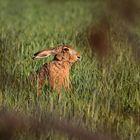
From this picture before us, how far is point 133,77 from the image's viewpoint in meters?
4.60

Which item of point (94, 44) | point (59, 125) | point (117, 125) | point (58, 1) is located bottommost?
point (117, 125)

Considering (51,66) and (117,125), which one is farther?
(51,66)

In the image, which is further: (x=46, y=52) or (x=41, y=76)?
(x=46, y=52)

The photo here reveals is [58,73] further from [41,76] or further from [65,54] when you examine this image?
[65,54]

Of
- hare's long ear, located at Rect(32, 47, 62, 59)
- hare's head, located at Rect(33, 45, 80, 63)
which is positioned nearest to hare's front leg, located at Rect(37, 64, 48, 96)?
hare's long ear, located at Rect(32, 47, 62, 59)

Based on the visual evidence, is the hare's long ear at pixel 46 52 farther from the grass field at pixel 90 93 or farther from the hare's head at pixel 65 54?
the grass field at pixel 90 93

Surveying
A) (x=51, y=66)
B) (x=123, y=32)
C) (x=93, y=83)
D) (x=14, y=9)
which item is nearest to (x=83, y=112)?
(x=93, y=83)

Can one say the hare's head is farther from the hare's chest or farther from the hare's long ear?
the hare's chest

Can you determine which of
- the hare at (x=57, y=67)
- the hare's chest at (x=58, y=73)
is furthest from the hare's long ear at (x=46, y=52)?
the hare's chest at (x=58, y=73)

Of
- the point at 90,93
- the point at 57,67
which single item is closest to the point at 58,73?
the point at 57,67

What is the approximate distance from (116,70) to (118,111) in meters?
0.91

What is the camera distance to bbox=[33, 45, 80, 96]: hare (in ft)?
15.3

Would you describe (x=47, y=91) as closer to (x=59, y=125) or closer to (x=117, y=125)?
(x=117, y=125)

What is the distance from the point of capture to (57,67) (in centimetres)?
493
